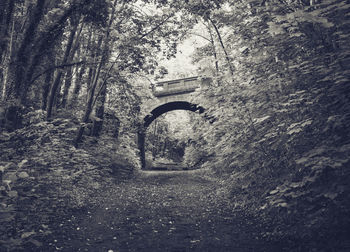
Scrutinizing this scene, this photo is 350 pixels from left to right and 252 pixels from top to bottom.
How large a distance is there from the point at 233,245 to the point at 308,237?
109 cm

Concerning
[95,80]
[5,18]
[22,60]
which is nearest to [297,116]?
[22,60]

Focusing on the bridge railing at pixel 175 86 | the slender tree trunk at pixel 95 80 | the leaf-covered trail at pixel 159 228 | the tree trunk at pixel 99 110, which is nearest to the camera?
the leaf-covered trail at pixel 159 228

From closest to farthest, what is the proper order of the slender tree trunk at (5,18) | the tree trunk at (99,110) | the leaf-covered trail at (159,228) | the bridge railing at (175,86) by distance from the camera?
the leaf-covered trail at (159,228), the slender tree trunk at (5,18), the tree trunk at (99,110), the bridge railing at (175,86)

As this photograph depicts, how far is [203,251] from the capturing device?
3682 millimetres

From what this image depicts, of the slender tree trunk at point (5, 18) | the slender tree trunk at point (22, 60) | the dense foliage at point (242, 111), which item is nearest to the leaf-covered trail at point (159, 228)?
the dense foliage at point (242, 111)

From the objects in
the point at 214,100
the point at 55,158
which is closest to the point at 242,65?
the point at 214,100

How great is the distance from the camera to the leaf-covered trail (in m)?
3.88

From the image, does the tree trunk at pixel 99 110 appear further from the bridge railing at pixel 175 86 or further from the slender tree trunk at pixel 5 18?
the bridge railing at pixel 175 86

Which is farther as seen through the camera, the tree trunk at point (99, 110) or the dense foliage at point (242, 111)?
the tree trunk at point (99, 110)

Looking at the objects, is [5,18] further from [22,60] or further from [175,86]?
[175,86]

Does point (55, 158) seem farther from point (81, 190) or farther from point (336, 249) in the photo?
point (336, 249)

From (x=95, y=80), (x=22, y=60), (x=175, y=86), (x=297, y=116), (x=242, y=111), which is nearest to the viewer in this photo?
(x=297, y=116)

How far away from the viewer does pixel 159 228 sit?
484 cm

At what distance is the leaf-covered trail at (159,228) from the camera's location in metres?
3.88
